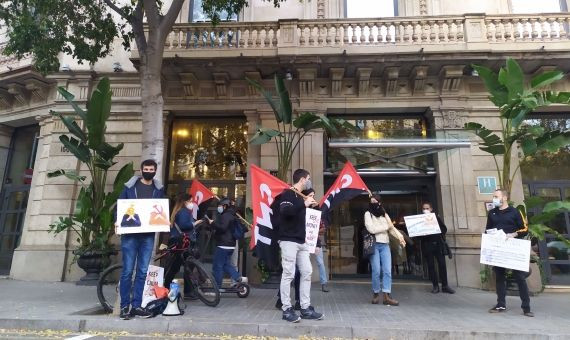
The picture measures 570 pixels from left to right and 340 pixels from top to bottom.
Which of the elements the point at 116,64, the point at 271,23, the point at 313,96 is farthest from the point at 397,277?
the point at 116,64

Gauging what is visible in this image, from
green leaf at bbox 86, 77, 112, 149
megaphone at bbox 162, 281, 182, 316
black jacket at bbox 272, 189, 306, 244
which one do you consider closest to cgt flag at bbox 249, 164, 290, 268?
black jacket at bbox 272, 189, 306, 244

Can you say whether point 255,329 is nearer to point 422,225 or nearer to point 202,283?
point 202,283

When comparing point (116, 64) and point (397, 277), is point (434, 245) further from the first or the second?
point (116, 64)

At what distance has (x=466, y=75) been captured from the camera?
10.5 meters

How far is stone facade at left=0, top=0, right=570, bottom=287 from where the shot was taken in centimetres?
994

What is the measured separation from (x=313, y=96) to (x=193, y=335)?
7.69m

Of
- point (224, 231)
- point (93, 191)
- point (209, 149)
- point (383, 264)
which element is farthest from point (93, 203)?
point (383, 264)

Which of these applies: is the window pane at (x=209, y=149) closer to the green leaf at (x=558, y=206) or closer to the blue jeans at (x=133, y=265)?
the blue jeans at (x=133, y=265)

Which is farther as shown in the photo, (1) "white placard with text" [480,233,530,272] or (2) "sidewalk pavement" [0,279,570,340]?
(1) "white placard with text" [480,233,530,272]

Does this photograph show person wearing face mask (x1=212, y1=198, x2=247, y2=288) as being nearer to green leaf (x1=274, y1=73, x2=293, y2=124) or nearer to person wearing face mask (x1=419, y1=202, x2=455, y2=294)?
green leaf (x1=274, y1=73, x2=293, y2=124)

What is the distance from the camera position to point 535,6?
11445 mm

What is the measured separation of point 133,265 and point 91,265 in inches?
190

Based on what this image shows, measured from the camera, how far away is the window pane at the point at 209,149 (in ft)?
37.1

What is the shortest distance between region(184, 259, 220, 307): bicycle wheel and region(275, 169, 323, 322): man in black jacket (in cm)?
153
